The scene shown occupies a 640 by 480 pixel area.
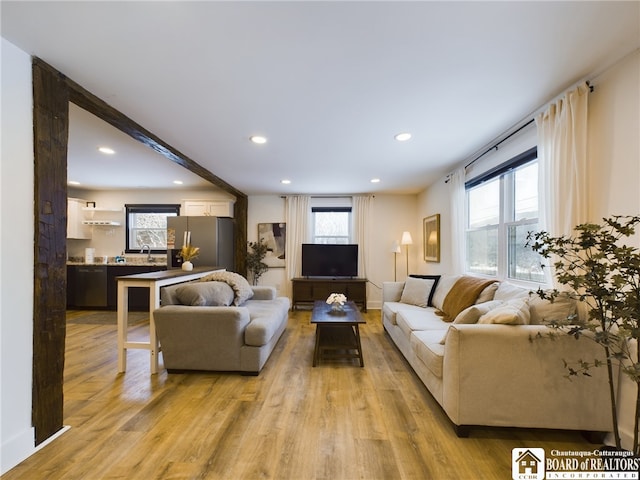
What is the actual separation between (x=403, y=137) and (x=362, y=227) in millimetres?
2946

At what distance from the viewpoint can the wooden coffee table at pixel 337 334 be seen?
2805mm

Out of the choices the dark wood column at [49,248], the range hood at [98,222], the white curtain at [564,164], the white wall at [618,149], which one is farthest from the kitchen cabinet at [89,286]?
the white wall at [618,149]

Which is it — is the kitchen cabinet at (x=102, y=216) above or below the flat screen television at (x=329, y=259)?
above

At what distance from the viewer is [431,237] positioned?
15.7ft

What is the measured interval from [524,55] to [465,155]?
6.00 feet

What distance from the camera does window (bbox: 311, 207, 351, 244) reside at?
18.9ft

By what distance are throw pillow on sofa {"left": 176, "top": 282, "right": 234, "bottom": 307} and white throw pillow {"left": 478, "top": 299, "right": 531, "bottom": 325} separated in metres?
2.45

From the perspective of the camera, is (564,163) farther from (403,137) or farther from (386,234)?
(386,234)

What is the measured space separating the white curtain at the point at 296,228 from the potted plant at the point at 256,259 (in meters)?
0.50

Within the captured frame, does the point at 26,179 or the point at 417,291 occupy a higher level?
→ the point at 26,179

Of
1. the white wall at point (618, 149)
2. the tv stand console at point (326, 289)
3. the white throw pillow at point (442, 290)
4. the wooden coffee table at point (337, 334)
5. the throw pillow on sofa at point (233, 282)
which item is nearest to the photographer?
the white wall at point (618, 149)

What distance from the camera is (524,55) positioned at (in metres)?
1.58

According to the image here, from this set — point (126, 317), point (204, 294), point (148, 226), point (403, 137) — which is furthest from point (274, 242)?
point (403, 137)

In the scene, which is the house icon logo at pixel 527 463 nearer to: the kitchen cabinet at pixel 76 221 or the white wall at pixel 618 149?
the white wall at pixel 618 149
